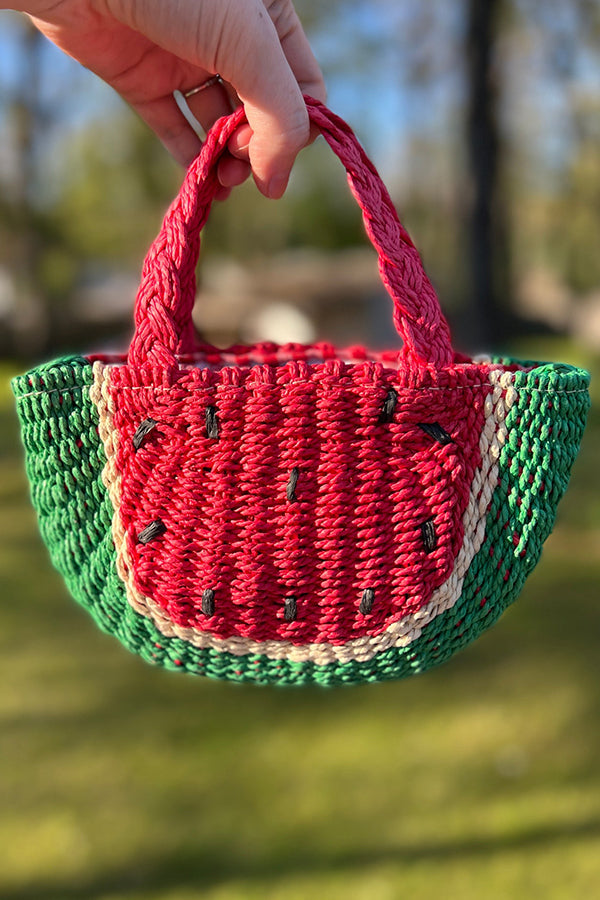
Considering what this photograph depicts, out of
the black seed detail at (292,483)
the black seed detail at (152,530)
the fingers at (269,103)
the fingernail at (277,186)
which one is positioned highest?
the fingers at (269,103)

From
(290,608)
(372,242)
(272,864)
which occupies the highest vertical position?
(372,242)

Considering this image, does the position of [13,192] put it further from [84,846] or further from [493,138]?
[84,846]

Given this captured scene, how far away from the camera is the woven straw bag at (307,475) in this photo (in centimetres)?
72

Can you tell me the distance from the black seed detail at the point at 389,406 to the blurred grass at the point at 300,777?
144 cm

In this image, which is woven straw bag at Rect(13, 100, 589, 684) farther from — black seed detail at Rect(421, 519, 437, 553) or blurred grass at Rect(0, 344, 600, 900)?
blurred grass at Rect(0, 344, 600, 900)

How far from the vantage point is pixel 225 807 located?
204 centimetres

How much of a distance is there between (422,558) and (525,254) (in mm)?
24811

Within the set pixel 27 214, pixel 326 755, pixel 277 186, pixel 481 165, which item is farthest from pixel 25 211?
pixel 277 186

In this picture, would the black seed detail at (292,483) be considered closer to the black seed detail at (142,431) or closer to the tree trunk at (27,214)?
the black seed detail at (142,431)

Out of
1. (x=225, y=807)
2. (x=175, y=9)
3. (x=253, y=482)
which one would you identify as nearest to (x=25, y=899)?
(x=225, y=807)

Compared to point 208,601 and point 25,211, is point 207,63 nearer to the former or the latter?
point 208,601

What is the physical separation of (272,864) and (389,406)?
5.06ft

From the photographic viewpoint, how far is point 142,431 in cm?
73

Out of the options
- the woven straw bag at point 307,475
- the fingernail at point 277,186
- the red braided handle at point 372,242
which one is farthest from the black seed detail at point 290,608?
the fingernail at point 277,186
